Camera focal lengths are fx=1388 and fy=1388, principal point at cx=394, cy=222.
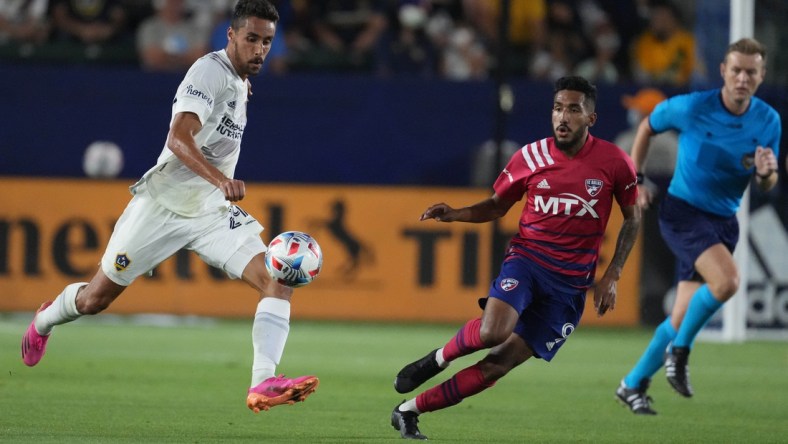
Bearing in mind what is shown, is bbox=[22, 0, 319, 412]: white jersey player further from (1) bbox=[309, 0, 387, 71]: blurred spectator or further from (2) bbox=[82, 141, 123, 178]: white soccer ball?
(1) bbox=[309, 0, 387, 71]: blurred spectator

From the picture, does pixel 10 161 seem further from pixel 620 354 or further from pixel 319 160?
pixel 620 354

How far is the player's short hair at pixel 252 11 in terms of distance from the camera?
741cm

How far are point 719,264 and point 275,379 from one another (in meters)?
3.33

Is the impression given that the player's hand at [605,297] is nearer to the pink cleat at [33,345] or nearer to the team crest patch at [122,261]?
the team crest patch at [122,261]

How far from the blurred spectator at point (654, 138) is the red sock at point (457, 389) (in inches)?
337

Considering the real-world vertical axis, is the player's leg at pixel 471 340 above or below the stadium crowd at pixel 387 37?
below

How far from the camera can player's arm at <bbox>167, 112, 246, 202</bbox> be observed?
6.92m

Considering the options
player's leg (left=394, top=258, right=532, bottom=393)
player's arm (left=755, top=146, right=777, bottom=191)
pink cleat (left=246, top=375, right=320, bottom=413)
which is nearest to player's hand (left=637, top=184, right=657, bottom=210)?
player's arm (left=755, top=146, right=777, bottom=191)

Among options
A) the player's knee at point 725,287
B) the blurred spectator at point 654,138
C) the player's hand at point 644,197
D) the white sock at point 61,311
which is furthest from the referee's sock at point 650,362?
the blurred spectator at point 654,138

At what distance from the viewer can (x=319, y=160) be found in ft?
51.9

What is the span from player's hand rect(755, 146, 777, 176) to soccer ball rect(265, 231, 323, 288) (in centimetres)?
280

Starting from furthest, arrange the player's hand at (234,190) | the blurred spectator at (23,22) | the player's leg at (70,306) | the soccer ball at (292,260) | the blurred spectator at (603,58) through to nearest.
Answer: the blurred spectator at (603,58) → the blurred spectator at (23,22) → the player's leg at (70,306) → the soccer ball at (292,260) → the player's hand at (234,190)

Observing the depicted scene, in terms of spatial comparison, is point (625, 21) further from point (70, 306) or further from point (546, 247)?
point (70, 306)

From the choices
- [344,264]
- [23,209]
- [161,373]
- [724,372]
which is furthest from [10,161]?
[724,372]
